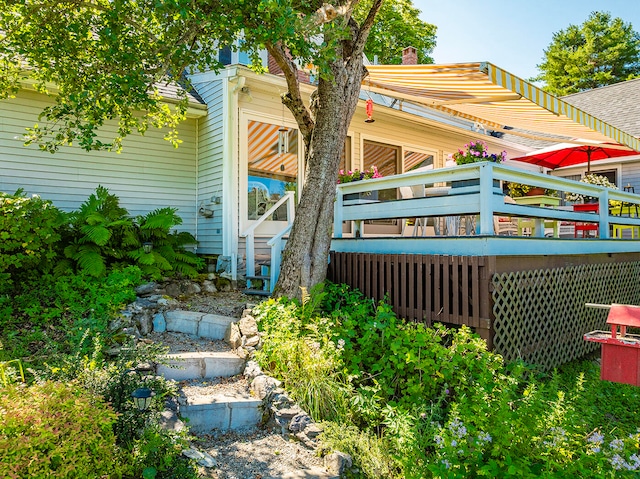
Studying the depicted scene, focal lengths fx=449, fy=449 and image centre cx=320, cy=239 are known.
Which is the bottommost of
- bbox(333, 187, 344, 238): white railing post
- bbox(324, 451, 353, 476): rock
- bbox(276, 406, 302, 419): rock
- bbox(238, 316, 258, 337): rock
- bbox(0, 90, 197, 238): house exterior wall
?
bbox(324, 451, 353, 476): rock

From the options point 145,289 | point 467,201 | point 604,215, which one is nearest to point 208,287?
point 145,289

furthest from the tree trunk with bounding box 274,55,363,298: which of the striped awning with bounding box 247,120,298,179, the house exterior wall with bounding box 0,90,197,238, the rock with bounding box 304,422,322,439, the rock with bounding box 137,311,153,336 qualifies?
the house exterior wall with bounding box 0,90,197,238

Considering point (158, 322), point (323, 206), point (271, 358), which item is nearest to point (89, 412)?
point (271, 358)

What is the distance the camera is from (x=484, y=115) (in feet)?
30.0

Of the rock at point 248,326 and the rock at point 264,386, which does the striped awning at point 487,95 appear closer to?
the rock at point 248,326

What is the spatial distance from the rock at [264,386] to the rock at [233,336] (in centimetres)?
79

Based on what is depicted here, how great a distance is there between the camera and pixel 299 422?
145 inches

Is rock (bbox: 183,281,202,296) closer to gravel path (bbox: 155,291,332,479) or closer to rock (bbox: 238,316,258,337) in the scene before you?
rock (bbox: 238,316,258,337)

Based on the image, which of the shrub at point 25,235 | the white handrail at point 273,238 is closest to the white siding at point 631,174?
the white handrail at point 273,238

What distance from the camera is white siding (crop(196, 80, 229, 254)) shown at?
326 inches

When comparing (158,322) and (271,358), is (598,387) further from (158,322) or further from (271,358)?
(158,322)

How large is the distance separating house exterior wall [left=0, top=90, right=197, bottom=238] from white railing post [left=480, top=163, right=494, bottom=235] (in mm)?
6025

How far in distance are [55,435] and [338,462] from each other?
184cm

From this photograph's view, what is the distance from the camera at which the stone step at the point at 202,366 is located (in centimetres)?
445
